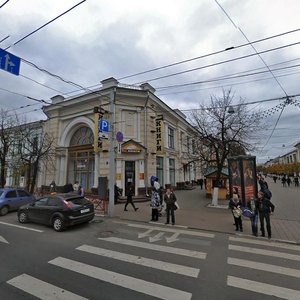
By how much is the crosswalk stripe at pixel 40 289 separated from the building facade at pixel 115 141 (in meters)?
12.1

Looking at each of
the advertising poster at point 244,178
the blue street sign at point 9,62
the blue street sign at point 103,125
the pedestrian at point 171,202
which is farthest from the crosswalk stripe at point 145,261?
the advertising poster at point 244,178

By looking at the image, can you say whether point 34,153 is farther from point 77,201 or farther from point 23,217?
point 77,201

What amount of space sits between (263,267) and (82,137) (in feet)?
64.3

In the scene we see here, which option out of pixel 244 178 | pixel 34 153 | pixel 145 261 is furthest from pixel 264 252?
pixel 34 153

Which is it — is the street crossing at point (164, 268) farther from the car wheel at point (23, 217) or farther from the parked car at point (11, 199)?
the parked car at point (11, 199)

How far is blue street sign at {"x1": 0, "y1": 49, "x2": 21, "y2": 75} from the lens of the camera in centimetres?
682

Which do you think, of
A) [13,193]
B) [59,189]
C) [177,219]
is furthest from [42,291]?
[59,189]

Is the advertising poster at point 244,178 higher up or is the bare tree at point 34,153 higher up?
the bare tree at point 34,153

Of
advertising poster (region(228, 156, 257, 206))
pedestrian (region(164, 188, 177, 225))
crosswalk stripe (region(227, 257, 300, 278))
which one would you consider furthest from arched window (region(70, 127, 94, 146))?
crosswalk stripe (region(227, 257, 300, 278))

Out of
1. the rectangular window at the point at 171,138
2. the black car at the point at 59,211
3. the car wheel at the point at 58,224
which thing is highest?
the rectangular window at the point at 171,138

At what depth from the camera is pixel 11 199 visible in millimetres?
13328

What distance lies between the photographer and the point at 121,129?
1898cm

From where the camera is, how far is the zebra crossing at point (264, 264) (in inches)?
168

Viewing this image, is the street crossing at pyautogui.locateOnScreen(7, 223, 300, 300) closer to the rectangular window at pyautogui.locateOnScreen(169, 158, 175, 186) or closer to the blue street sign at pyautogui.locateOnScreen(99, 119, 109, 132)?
the blue street sign at pyautogui.locateOnScreen(99, 119, 109, 132)
